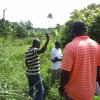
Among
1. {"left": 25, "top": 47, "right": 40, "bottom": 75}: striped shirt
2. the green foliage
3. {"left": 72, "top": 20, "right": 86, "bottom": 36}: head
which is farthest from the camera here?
the green foliage

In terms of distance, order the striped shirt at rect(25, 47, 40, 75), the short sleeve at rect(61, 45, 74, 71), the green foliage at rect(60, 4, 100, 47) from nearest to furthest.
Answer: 1. the short sleeve at rect(61, 45, 74, 71)
2. the striped shirt at rect(25, 47, 40, 75)
3. the green foliage at rect(60, 4, 100, 47)

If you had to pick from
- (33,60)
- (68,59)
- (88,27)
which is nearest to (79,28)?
(68,59)

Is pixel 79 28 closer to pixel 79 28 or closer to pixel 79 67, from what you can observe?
pixel 79 28

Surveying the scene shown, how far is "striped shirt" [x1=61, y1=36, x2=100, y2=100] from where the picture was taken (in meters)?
5.29

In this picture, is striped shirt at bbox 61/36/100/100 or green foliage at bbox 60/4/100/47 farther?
green foliage at bbox 60/4/100/47

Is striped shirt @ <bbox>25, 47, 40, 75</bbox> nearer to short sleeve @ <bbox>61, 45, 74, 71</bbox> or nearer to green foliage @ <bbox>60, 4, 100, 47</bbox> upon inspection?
short sleeve @ <bbox>61, 45, 74, 71</bbox>

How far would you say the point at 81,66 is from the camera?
17.4ft

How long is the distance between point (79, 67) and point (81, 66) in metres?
0.03

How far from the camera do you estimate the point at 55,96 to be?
382 inches

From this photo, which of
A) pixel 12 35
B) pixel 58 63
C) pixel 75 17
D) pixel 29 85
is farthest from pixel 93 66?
pixel 75 17

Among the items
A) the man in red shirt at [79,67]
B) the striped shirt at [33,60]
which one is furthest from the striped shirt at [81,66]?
the striped shirt at [33,60]

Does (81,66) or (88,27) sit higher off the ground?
(88,27)

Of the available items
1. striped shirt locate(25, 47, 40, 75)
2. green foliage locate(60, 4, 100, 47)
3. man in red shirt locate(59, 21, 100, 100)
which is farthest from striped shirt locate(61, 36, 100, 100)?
green foliage locate(60, 4, 100, 47)

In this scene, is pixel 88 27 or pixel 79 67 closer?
pixel 79 67
